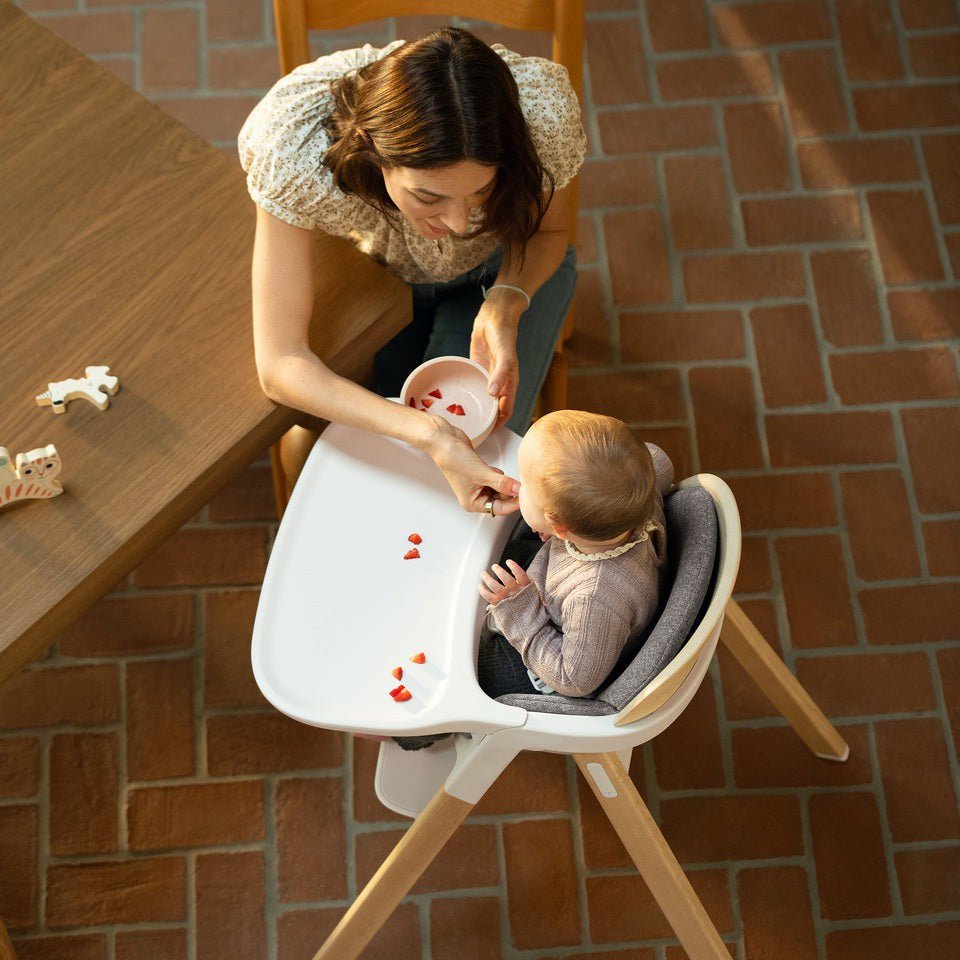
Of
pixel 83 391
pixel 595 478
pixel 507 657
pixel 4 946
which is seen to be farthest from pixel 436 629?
pixel 4 946

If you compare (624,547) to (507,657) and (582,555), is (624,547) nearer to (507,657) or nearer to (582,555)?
(582,555)

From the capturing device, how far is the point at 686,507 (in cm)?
153

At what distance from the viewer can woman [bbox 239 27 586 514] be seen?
1.49 meters

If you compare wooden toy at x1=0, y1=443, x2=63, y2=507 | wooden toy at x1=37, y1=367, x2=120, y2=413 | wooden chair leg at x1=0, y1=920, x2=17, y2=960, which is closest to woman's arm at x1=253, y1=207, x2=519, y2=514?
wooden toy at x1=37, y1=367, x2=120, y2=413

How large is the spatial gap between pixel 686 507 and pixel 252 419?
0.64 metres

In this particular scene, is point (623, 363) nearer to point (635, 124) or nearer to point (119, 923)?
point (635, 124)

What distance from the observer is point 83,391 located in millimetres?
1537

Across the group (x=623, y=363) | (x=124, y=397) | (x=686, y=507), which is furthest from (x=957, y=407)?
(x=124, y=397)

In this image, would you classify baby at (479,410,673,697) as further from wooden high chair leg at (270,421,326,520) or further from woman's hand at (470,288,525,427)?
wooden high chair leg at (270,421,326,520)

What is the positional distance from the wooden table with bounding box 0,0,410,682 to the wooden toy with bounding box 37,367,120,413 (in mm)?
14

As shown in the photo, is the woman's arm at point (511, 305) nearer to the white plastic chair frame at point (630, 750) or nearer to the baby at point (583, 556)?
the baby at point (583, 556)

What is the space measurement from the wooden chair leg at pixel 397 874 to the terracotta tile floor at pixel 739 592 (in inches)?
7.2

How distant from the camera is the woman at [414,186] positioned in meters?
1.49

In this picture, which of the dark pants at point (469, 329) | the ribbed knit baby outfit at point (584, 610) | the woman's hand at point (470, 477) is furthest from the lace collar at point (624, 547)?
the dark pants at point (469, 329)
